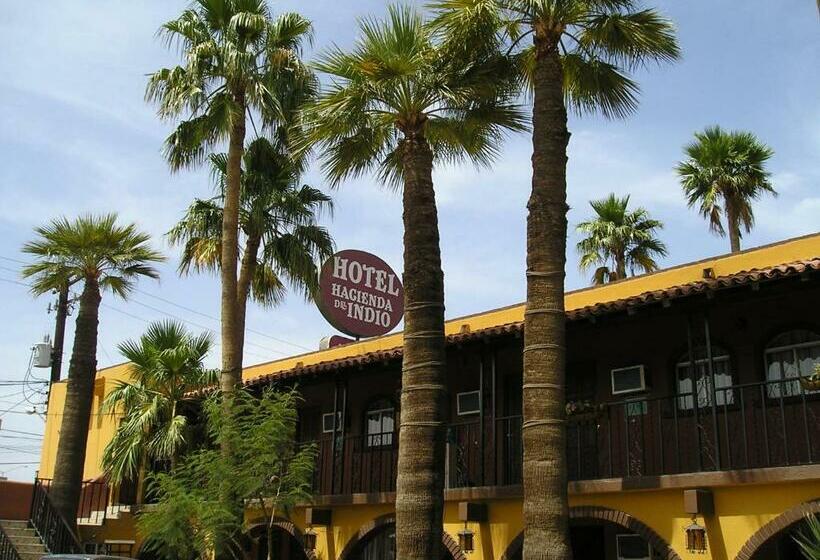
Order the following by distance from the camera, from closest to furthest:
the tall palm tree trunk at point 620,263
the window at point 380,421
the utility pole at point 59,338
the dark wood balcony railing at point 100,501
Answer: the window at point 380,421
the dark wood balcony railing at point 100,501
the tall palm tree trunk at point 620,263
the utility pole at point 59,338

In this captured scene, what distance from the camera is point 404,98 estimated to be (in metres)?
13.6

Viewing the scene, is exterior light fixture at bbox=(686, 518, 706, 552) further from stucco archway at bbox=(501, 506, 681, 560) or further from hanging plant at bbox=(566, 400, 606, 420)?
hanging plant at bbox=(566, 400, 606, 420)

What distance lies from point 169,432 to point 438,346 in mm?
9863

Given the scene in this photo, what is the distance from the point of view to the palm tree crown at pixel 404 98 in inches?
534

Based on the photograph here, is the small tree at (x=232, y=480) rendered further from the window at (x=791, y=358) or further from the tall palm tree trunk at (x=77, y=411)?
the window at (x=791, y=358)

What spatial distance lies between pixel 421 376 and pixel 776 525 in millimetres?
4971

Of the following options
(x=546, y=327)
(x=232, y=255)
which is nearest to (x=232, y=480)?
(x=232, y=255)

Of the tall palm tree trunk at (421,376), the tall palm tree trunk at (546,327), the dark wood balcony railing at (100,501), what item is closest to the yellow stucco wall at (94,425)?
the dark wood balcony railing at (100,501)

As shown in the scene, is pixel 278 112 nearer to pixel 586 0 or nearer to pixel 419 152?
pixel 419 152

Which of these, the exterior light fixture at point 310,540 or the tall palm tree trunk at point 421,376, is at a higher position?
the tall palm tree trunk at point 421,376

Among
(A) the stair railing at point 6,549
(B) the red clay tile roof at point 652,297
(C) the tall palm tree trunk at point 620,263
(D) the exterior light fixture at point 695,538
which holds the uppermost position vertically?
(C) the tall palm tree trunk at point 620,263

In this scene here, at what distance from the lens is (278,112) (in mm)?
19094

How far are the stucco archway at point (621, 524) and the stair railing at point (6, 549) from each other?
11.5 metres

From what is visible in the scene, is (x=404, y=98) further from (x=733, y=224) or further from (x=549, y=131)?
(x=733, y=224)
